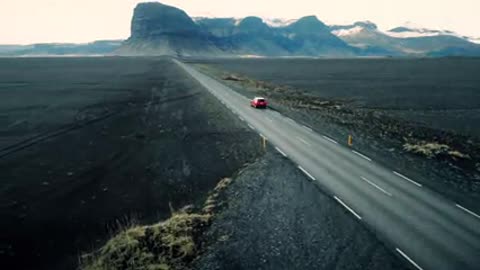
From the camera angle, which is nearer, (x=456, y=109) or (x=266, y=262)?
(x=266, y=262)

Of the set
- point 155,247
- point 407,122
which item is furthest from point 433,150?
point 155,247

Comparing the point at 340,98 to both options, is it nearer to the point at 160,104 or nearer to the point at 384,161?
the point at 160,104

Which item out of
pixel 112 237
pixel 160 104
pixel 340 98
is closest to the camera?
pixel 112 237

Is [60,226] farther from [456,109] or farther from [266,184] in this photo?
[456,109]

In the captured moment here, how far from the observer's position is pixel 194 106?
55000 millimetres

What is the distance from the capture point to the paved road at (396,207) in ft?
52.0

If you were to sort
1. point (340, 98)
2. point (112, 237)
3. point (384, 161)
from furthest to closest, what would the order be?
point (340, 98), point (384, 161), point (112, 237)

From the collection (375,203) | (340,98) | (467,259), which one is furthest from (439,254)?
(340,98)

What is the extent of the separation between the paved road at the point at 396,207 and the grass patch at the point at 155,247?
8439 millimetres

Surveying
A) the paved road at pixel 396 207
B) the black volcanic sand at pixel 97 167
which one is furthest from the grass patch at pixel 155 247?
the paved road at pixel 396 207

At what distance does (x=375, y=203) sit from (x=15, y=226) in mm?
19856

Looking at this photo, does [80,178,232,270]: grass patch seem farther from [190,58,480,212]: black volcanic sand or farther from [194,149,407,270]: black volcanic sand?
[190,58,480,212]: black volcanic sand

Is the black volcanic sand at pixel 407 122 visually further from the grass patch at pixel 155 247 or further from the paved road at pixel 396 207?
the grass patch at pixel 155 247

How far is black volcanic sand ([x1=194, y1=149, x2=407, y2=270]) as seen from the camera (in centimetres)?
1531
